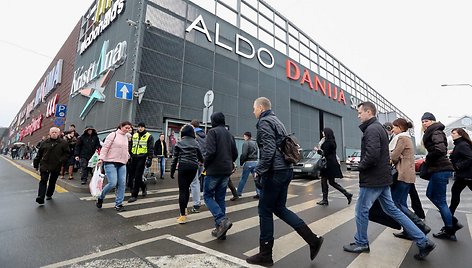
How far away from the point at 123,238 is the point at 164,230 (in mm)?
618

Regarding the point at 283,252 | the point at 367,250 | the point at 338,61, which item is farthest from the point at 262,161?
the point at 338,61

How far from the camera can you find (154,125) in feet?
39.0

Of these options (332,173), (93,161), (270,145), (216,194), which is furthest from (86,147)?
(332,173)

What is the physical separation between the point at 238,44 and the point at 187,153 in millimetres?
14331

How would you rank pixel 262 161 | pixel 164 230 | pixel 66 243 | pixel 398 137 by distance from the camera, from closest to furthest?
pixel 262 161 < pixel 66 243 < pixel 398 137 < pixel 164 230

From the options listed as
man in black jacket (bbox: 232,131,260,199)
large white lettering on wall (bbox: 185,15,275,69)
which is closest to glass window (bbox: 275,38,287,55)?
large white lettering on wall (bbox: 185,15,275,69)

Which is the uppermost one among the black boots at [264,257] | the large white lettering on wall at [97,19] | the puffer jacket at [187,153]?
the large white lettering on wall at [97,19]

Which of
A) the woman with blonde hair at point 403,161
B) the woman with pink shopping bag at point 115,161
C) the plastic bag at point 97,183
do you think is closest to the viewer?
the woman with blonde hair at point 403,161

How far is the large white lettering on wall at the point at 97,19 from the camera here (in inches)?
567

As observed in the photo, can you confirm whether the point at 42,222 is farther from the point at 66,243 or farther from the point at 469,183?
the point at 469,183

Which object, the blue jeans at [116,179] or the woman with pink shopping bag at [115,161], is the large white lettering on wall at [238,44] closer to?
the woman with pink shopping bag at [115,161]

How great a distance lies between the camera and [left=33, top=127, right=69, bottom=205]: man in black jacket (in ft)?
18.5

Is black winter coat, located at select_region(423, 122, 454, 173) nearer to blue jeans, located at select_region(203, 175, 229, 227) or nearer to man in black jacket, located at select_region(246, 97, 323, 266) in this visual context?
man in black jacket, located at select_region(246, 97, 323, 266)

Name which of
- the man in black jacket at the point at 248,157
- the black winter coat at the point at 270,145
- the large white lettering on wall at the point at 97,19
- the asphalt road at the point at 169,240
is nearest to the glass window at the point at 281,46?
the large white lettering on wall at the point at 97,19
